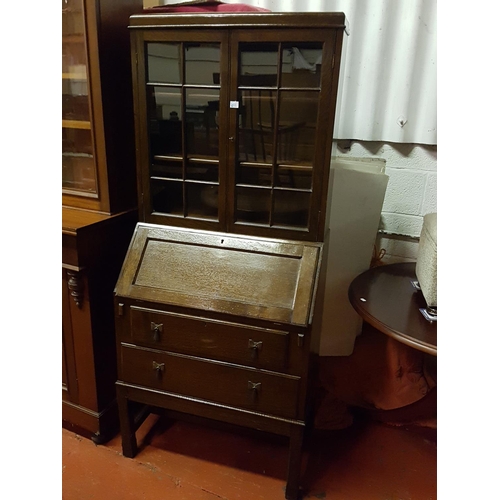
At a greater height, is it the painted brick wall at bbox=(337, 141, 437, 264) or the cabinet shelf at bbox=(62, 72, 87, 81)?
the cabinet shelf at bbox=(62, 72, 87, 81)

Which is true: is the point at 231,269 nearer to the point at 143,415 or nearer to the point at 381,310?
the point at 381,310

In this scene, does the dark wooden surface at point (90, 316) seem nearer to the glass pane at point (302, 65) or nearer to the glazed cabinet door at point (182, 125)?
the glazed cabinet door at point (182, 125)

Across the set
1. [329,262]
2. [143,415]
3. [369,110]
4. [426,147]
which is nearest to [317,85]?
[369,110]

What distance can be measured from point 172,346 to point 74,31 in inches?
43.6

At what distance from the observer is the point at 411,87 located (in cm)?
158

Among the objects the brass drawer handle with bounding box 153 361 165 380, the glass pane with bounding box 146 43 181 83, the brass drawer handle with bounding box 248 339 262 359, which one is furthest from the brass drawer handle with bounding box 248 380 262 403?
the glass pane with bounding box 146 43 181 83

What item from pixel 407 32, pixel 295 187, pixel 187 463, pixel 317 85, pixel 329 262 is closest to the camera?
pixel 317 85

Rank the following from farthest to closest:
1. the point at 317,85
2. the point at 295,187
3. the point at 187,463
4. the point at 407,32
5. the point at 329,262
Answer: the point at 329,262, the point at 187,463, the point at 407,32, the point at 295,187, the point at 317,85

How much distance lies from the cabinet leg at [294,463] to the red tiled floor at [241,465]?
0.20 ft

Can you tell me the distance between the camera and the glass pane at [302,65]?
1234mm

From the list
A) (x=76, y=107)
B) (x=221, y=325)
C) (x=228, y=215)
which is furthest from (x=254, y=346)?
(x=76, y=107)

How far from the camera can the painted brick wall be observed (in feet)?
5.44

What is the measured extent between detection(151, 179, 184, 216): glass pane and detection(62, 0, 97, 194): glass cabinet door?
0.80ft

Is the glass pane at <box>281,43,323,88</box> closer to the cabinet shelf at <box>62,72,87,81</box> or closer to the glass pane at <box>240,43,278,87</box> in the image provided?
the glass pane at <box>240,43,278,87</box>
